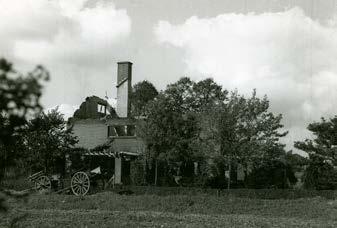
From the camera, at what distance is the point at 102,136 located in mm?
50188

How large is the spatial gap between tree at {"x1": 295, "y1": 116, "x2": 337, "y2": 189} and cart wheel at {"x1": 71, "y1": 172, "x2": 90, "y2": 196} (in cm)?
1452

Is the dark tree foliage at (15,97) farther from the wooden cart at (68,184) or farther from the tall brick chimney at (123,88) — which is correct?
the tall brick chimney at (123,88)

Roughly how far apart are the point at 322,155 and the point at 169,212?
702 inches

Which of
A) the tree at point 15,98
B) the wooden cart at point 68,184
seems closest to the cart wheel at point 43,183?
the wooden cart at point 68,184

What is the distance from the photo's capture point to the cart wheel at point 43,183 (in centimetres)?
3128

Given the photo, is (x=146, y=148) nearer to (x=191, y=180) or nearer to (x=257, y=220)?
(x=191, y=180)

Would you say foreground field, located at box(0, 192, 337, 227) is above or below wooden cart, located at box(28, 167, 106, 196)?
below

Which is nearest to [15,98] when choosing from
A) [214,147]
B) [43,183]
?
[43,183]

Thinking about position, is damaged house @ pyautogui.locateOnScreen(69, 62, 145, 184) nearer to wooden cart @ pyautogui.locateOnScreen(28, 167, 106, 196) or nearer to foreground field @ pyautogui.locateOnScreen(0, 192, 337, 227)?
wooden cart @ pyautogui.locateOnScreen(28, 167, 106, 196)

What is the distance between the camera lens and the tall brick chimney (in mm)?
53844

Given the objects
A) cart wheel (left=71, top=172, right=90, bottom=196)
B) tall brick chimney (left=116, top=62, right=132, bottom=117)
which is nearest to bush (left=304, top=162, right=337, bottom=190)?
cart wheel (left=71, top=172, right=90, bottom=196)

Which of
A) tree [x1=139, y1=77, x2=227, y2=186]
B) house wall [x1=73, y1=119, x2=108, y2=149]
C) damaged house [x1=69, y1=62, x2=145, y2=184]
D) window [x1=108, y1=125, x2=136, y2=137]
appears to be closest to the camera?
tree [x1=139, y1=77, x2=227, y2=186]

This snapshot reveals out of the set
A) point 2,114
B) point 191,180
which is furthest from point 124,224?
point 191,180

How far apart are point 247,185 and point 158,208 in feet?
45.3
